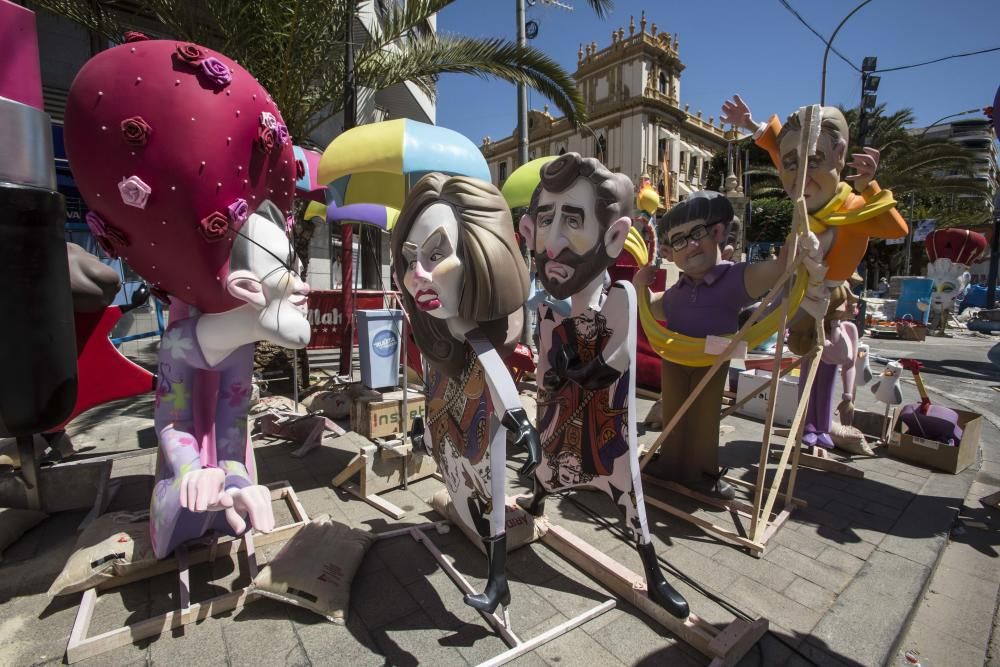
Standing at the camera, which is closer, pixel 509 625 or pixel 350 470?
pixel 509 625

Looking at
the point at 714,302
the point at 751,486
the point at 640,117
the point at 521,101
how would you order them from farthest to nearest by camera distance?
the point at 640,117, the point at 521,101, the point at 751,486, the point at 714,302

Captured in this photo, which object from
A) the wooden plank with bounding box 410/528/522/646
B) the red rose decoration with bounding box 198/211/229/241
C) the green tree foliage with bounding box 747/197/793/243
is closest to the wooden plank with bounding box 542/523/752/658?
the wooden plank with bounding box 410/528/522/646

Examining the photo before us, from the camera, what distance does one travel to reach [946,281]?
50.1 ft

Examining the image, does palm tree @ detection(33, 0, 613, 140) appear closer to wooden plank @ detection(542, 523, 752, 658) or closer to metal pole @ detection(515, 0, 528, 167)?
metal pole @ detection(515, 0, 528, 167)

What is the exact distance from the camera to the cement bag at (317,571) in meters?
2.26

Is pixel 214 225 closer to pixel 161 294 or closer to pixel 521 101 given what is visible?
pixel 161 294

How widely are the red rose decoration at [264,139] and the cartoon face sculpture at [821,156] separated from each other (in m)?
3.01

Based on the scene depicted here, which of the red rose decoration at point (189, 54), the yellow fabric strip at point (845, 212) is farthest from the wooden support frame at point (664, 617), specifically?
the red rose decoration at point (189, 54)

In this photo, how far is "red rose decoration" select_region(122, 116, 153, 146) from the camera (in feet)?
6.33

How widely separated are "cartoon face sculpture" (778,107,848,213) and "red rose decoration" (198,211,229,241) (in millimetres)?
3218

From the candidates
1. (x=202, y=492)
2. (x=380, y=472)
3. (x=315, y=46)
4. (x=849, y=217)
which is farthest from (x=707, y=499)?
(x=315, y=46)

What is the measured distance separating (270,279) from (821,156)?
334 cm

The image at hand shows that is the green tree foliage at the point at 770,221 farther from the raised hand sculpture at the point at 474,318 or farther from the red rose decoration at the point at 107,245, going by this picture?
the red rose decoration at the point at 107,245

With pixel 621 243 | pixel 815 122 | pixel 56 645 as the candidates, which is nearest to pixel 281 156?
pixel 621 243
